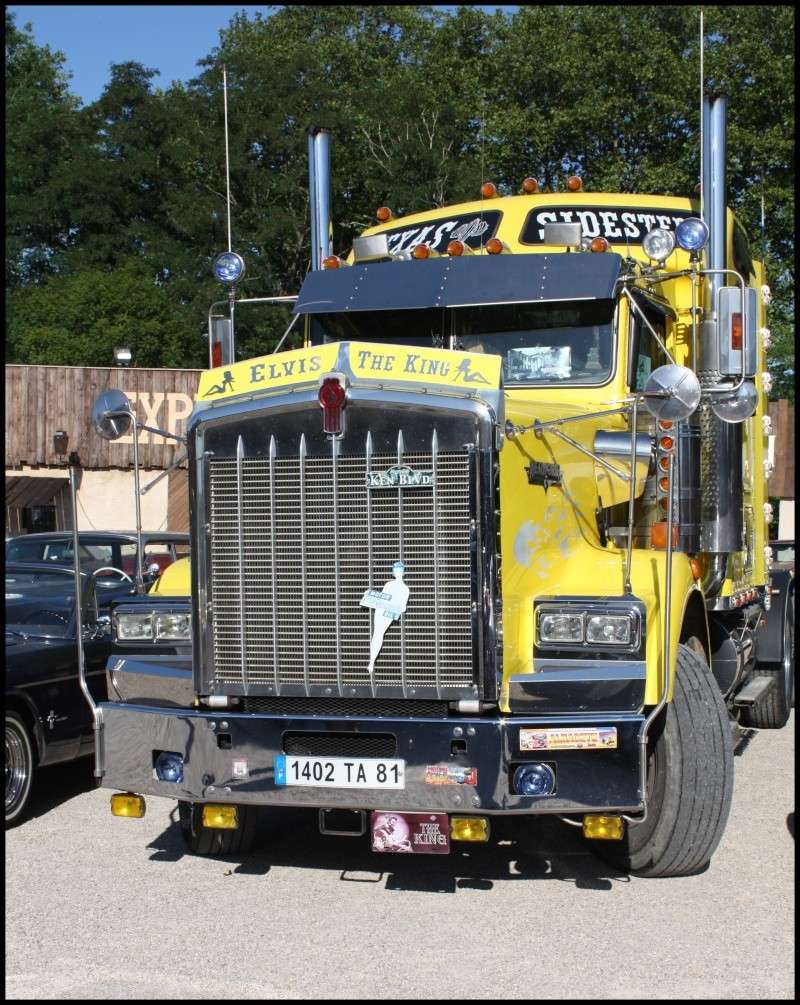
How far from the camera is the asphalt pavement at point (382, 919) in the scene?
502 cm

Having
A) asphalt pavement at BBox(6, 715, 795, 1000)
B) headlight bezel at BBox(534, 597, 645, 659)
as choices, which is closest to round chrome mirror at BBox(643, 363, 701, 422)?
headlight bezel at BBox(534, 597, 645, 659)

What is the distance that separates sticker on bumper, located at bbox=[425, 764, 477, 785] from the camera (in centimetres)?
563

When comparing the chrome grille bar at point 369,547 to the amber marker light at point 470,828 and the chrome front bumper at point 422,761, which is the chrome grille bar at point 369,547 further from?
the amber marker light at point 470,828

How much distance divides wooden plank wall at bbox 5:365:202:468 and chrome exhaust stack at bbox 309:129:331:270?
69.8ft

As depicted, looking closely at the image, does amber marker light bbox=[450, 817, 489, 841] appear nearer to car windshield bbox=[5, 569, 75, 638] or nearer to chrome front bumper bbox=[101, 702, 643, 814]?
chrome front bumper bbox=[101, 702, 643, 814]

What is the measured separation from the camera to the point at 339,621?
5.87 meters

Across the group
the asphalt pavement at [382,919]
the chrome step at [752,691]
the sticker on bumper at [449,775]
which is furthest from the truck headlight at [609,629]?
the chrome step at [752,691]

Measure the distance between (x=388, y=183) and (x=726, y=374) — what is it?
108 feet

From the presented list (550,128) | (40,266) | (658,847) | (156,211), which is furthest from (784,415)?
(658,847)

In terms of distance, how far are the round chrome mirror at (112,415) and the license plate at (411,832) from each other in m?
2.27

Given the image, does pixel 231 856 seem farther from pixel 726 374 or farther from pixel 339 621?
pixel 726 374

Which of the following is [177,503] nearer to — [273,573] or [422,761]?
[273,573]

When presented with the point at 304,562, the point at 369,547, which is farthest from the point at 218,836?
the point at 369,547

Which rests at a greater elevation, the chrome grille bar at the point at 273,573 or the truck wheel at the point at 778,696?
the chrome grille bar at the point at 273,573
